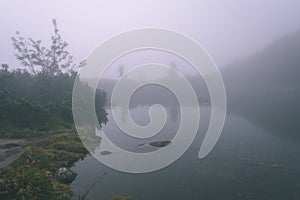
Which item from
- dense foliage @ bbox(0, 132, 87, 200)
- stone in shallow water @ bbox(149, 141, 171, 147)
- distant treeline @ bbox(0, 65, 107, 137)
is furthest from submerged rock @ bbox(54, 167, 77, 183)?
distant treeline @ bbox(0, 65, 107, 137)

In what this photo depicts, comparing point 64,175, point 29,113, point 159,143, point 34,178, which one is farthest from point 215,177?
point 29,113

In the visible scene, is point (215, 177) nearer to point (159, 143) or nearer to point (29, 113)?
point (159, 143)

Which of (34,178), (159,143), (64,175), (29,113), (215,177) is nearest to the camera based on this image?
(34,178)

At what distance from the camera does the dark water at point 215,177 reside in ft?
57.2

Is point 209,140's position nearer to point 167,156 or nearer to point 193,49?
point 167,156

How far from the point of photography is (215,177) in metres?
20.3

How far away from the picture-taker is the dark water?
57.2 ft

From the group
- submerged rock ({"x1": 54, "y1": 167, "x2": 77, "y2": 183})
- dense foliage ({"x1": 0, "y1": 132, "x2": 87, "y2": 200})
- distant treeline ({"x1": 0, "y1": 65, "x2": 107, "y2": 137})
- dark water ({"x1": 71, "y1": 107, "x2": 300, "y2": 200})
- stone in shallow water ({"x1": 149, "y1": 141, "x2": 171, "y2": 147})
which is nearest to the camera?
dense foliage ({"x1": 0, "y1": 132, "x2": 87, "y2": 200})

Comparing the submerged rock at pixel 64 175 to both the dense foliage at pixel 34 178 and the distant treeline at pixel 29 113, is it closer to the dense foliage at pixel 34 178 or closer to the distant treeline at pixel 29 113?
the dense foliage at pixel 34 178

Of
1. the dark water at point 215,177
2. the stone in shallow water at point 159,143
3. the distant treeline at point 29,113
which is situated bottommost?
the dark water at point 215,177

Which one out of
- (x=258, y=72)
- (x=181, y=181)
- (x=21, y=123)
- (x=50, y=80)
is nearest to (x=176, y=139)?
(x=181, y=181)

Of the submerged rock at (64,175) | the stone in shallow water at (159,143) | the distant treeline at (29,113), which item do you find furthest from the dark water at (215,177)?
the distant treeline at (29,113)

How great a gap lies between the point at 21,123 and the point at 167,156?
69.6 ft

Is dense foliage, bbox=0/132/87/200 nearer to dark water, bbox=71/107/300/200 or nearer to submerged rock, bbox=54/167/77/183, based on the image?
submerged rock, bbox=54/167/77/183
